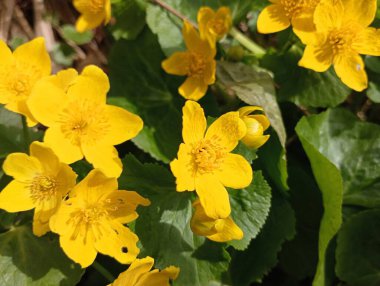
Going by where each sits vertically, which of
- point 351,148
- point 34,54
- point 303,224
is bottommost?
point 303,224

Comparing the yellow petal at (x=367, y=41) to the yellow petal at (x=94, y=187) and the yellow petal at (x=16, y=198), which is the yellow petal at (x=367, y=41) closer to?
the yellow petal at (x=94, y=187)

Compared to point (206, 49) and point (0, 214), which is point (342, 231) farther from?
point (0, 214)

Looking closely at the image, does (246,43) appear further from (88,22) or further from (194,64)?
(88,22)

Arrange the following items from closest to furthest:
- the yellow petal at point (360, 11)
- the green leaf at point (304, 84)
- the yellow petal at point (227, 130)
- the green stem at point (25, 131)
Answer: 1. the yellow petal at point (227, 130)
2. the green stem at point (25, 131)
3. the yellow petal at point (360, 11)
4. the green leaf at point (304, 84)

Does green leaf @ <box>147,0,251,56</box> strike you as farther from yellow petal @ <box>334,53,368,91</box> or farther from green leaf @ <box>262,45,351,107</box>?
yellow petal @ <box>334,53,368,91</box>

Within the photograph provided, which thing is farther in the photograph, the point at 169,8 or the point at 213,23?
the point at 169,8

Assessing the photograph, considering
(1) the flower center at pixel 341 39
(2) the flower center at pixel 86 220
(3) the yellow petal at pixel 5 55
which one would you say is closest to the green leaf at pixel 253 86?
(1) the flower center at pixel 341 39

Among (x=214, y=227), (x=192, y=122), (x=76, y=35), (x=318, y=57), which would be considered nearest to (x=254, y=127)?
(x=192, y=122)
